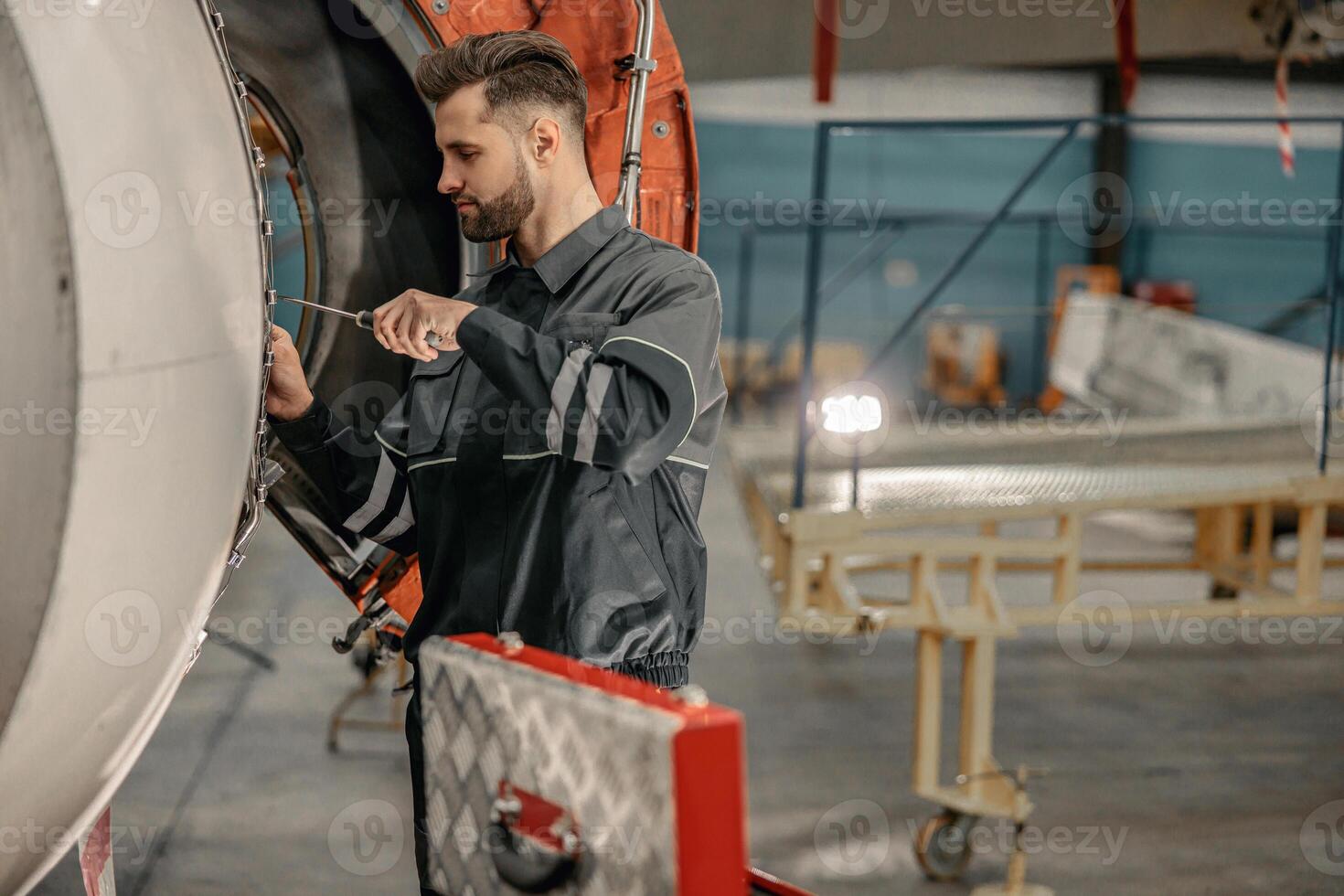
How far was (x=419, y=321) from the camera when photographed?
1658 millimetres

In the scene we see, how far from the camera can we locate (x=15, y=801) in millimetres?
1423

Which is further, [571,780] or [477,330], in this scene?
[477,330]

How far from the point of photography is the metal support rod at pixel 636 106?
7.14 feet

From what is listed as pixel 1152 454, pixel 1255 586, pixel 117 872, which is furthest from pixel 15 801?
pixel 1255 586

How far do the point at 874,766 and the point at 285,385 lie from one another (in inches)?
138

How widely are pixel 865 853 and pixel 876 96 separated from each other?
10.8 metres

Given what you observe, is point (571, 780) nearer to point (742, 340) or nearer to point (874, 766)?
point (874, 766)

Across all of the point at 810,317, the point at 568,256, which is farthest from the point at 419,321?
the point at 810,317

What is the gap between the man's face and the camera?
1.78 meters

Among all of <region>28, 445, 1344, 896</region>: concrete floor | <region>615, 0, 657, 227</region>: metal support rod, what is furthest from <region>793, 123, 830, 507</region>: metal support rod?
<region>615, 0, 657, 227</region>: metal support rod

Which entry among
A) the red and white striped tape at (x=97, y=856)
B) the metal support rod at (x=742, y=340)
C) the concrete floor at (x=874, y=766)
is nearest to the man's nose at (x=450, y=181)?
the red and white striped tape at (x=97, y=856)

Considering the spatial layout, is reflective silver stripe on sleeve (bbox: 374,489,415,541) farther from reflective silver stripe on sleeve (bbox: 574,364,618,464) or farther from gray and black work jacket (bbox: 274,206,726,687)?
reflective silver stripe on sleeve (bbox: 574,364,618,464)

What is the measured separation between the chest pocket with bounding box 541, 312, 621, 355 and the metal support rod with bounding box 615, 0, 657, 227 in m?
0.41

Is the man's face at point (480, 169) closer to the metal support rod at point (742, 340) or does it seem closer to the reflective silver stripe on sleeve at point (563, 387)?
the reflective silver stripe on sleeve at point (563, 387)
